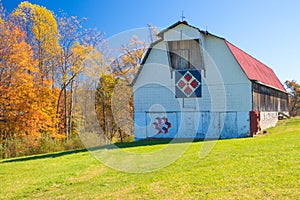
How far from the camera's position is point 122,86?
92.5ft

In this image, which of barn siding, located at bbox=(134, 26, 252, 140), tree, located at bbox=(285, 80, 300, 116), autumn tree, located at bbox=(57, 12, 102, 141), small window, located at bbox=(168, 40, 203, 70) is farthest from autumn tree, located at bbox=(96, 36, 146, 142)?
tree, located at bbox=(285, 80, 300, 116)

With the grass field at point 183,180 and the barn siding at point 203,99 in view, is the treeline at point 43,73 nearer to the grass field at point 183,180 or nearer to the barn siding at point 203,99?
the barn siding at point 203,99

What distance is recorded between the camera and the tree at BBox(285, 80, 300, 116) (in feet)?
152

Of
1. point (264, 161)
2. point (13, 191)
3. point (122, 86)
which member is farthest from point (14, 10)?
point (264, 161)

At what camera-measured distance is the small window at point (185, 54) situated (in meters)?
18.2

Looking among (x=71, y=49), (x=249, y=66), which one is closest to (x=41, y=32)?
(x=71, y=49)

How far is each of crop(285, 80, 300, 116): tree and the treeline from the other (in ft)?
91.8

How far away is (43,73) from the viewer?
82.5 feet

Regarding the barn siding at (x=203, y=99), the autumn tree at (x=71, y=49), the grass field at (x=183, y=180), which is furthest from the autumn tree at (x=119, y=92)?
the grass field at (x=183, y=180)

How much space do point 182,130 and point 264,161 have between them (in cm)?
1099

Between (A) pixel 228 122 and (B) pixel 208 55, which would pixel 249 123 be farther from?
(B) pixel 208 55

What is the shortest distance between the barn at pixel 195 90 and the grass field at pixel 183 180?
319 inches

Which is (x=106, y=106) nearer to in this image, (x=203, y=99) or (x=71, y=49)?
(x=71, y=49)

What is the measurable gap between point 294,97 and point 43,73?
1470 inches
